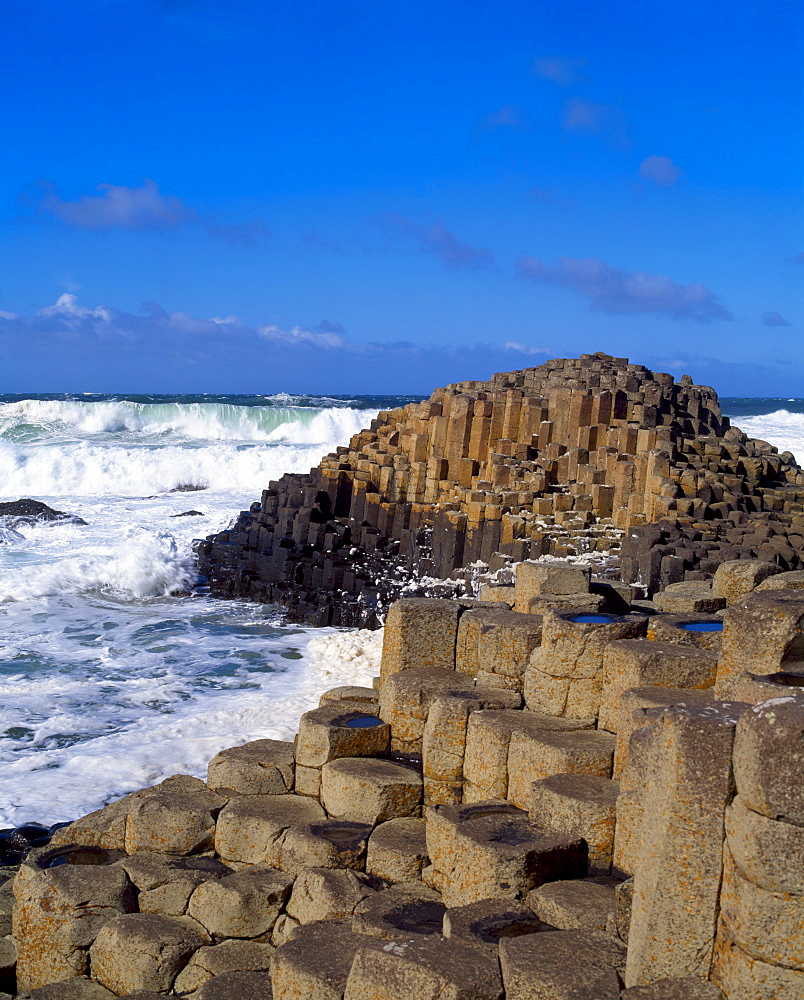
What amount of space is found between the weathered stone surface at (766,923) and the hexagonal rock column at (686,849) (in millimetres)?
171

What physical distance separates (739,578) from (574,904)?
355cm

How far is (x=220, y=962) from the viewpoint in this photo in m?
5.53

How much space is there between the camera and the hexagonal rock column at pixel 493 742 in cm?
622

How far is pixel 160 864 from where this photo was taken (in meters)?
6.37

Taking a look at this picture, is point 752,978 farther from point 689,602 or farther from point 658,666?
point 689,602

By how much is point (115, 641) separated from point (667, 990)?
1210 centimetres

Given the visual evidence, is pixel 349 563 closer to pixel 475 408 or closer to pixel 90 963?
pixel 475 408

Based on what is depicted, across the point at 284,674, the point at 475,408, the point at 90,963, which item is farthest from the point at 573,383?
the point at 90,963

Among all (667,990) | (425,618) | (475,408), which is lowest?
(667,990)

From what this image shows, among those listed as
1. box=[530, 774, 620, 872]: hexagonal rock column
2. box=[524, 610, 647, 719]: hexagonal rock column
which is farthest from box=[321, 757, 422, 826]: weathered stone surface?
box=[530, 774, 620, 872]: hexagonal rock column

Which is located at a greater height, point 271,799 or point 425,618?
point 425,618

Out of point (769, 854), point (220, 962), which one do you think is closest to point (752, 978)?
point (769, 854)

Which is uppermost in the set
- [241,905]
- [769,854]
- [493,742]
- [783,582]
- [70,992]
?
[783,582]

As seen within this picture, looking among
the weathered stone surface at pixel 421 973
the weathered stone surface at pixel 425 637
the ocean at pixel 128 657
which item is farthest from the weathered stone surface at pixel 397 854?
the ocean at pixel 128 657
